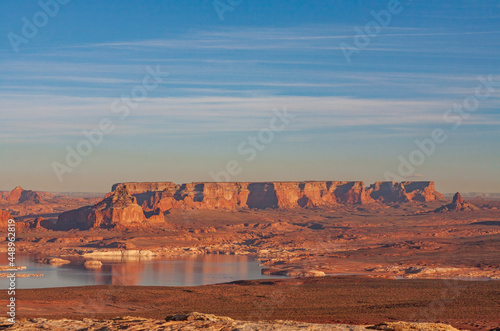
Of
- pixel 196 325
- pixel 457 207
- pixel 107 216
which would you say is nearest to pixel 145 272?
pixel 107 216

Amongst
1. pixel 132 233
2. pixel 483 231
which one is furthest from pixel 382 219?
pixel 132 233

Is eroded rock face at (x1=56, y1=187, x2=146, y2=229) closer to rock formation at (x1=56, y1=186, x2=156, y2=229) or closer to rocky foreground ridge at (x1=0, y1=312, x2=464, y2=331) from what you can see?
rock formation at (x1=56, y1=186, x2=156, y2=229)

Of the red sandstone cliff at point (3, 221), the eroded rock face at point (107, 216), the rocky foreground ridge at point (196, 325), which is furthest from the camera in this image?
the eroded rock face at point (107, 216)

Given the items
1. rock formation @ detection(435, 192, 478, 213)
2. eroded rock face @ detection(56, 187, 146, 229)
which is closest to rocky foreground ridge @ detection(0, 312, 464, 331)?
eroded rock face @ detection(56, 187, 146, 229)

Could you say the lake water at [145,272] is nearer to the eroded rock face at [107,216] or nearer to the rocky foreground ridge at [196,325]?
the eroded rock face at [107,216]

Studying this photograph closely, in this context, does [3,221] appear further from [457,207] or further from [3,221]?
[457,207]

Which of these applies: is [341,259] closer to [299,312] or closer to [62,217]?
[299,312]

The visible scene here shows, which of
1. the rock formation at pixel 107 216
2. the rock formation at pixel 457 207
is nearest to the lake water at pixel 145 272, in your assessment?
the rock formation at pixel 107 216
